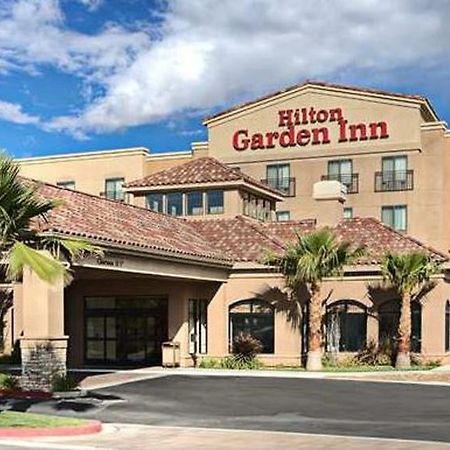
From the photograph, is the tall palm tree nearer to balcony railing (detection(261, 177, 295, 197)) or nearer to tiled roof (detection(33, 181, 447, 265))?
tiled roof (detection(33, 181, 447, 265))

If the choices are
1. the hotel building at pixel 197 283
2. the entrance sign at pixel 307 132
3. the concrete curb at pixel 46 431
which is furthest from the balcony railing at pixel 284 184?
the concrete curb at pixel 46 431

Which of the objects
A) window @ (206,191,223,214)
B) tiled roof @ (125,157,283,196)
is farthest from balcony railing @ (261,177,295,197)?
window @ (206,191,223,214)

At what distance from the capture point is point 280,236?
38.1 metres

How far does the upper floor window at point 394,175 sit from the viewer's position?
5562 centimetres

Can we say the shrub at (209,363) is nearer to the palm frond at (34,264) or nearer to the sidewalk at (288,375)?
the sidewalk at (288,375)

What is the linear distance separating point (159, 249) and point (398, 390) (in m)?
8.87

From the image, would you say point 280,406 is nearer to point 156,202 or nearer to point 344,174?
point 156,202

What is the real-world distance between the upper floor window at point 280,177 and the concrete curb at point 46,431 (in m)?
43.3

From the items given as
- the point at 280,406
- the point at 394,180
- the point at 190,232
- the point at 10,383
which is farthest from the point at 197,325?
the point at 394,180

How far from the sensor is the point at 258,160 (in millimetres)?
59219

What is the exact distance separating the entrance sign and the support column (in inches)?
1441

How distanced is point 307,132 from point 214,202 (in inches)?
789

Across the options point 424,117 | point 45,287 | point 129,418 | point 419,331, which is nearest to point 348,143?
point 424,117

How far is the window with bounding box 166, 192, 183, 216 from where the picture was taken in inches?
1588
